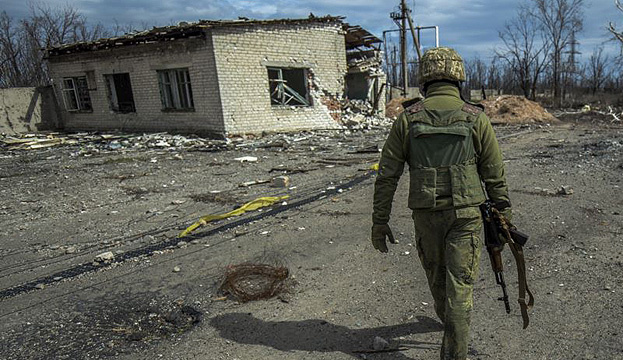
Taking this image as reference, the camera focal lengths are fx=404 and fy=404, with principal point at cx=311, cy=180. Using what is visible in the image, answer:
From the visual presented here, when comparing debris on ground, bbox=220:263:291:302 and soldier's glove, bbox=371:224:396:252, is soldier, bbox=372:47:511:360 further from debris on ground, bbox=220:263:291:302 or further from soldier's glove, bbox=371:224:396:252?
debris on ground, bbox=220:263:291:302

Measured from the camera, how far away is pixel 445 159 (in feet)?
7.07

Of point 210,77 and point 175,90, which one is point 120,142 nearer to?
point 175,90

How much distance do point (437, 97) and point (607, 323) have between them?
73.2 inches

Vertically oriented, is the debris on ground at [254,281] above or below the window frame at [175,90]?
below

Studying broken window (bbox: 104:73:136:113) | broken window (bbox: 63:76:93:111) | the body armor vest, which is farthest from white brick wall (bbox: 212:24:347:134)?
the body armor vest

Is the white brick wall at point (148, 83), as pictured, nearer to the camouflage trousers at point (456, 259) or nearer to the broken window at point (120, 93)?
the broken window at point (120, 93)

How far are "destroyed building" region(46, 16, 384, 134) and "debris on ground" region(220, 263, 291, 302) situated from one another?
10281 mm

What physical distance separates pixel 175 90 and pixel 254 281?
12.5 meters

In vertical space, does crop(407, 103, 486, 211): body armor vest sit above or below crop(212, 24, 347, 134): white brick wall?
below

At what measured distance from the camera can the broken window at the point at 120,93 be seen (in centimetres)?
1599

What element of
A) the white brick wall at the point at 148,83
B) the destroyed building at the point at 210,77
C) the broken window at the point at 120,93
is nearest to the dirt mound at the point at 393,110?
→ the destroyed building at the point at 210,77

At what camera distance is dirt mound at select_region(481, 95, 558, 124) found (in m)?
18.6

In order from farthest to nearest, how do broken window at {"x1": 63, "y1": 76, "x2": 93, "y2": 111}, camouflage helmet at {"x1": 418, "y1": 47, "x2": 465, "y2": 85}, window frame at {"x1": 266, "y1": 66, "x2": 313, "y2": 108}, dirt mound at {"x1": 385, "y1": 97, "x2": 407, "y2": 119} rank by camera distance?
dirt mound at {"x1": 385, "y1": 97, "x2": 407, "y2": 119} < broken window at {"x1": 63, "y1": 76, "x2": 93, "y2": 111} < window frame at {"x1": 266, "y1": 66, "x2": 313, "y2": 108} < camouflage helmet at {"x1": 418, "y1": 47, "x2": 465, "y2": 85}

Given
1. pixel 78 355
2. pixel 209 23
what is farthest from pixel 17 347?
pixel 209 23
